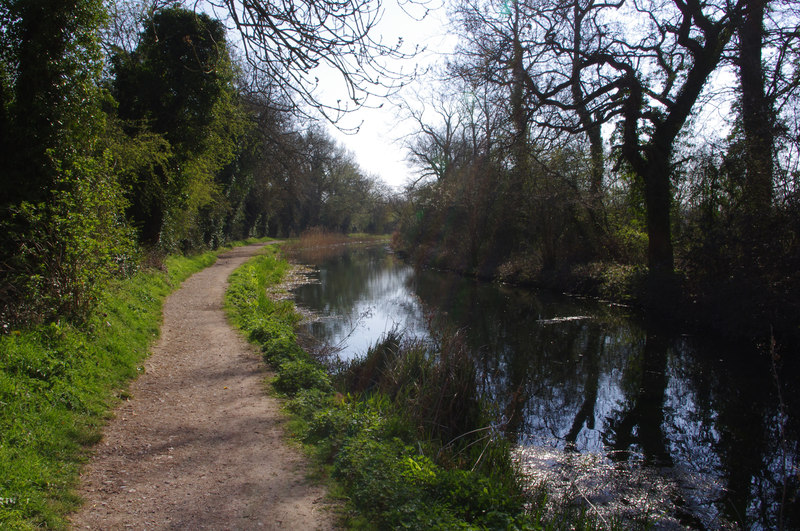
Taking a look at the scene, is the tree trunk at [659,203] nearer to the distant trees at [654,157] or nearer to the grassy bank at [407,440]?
the distant trees at [654,157]

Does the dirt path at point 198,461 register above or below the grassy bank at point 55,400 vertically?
below

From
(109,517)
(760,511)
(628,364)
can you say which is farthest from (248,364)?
(628,364)

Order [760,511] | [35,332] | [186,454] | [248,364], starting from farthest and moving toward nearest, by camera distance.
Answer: [248,364], [35,332], [760,511], [186,454]

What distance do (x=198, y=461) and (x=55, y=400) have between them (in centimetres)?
168

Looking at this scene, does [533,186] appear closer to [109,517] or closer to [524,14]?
[524,14]

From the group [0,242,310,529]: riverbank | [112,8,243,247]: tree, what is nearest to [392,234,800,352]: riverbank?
[0,242,310,529]: riverbank

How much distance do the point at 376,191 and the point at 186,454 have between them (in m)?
61.2

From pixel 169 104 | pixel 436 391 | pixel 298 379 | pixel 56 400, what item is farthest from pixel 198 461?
pixel 169 104

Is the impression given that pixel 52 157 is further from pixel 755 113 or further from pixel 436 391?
pixel 755 113

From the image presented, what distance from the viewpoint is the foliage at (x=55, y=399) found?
3.33m

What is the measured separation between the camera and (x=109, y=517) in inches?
131

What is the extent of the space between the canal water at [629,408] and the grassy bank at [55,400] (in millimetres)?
3938

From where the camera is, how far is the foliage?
3.33 m

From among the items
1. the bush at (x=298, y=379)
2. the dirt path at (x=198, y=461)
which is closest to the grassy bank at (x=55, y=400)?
the dirt path at (x=198, y=461)
